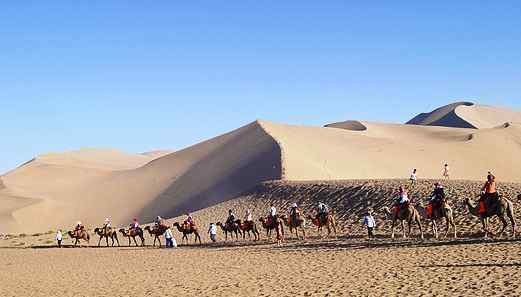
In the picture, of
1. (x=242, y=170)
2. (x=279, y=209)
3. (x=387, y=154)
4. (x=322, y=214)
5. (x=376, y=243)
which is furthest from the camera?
(x=387, y=154)

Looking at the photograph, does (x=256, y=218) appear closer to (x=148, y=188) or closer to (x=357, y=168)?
(x=357, y=168)

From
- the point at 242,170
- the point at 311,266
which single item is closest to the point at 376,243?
the point at 311,266

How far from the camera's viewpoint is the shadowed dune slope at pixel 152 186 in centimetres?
5956

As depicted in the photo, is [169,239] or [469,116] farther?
[469,116]

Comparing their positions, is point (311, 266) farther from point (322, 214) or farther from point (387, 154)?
point (387, 154)

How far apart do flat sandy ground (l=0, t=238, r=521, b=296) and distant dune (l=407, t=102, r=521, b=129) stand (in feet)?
330

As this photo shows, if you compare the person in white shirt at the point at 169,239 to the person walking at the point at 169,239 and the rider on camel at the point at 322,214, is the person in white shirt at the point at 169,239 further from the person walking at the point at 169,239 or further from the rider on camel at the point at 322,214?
the rider on camel at the point at 322,214

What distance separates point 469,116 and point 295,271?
389 feet

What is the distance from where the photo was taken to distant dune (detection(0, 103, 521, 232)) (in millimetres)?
59656

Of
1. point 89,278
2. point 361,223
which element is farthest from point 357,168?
point 89,278

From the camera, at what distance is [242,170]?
201ft

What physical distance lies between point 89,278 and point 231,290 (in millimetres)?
6626

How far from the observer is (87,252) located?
1256 inches

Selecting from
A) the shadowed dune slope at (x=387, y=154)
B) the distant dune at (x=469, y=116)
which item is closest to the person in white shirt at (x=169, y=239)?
the shadowed dune slope at (x=387, y=154)
